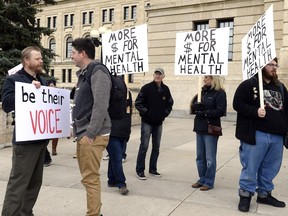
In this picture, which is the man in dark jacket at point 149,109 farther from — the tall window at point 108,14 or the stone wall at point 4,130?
the tall window at point 108,14

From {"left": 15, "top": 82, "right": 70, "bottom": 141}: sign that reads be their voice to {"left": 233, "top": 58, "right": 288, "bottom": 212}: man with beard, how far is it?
2356 mm

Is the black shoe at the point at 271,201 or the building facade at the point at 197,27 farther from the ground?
the building facade at the point at 197,27

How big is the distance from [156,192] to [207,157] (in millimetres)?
1002

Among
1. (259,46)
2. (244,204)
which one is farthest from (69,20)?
(244,204)

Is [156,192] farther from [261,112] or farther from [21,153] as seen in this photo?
[21,153]

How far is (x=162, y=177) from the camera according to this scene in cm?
669

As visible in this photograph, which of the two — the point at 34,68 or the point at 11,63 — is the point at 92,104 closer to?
the point at 34,68

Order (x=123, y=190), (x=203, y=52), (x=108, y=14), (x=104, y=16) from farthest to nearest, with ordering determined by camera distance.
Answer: (x=104, y=16) < (x=108, y=14) < (x=203, y=52) < (x=123, y=190)

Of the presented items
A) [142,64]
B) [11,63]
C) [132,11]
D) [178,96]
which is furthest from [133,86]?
[142,64]

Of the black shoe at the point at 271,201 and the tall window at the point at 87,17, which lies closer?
the black shoe at the point at 271,201

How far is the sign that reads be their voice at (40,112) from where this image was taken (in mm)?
3848

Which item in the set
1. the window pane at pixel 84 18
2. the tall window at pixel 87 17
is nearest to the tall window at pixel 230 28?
the tall window at pixel 87 17

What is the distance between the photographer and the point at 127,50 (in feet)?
22.1

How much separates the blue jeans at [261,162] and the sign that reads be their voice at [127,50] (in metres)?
2.47
